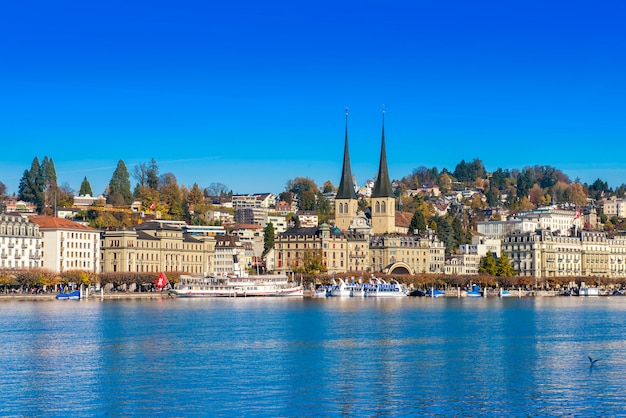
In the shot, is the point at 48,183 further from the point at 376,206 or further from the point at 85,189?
the point at 376,206

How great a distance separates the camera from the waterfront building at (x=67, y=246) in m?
107

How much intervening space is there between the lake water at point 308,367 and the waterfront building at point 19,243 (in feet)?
129

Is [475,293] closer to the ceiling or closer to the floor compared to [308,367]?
closer to the ceiling

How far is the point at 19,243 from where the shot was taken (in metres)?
103

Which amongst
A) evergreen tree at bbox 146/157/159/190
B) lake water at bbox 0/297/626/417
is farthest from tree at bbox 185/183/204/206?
lake water at bbox 0/297/626/417

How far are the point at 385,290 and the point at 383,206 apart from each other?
97.6 ft

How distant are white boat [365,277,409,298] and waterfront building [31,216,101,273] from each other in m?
26.6

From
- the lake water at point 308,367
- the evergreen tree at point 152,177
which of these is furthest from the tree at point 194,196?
the lake water at point 308,367

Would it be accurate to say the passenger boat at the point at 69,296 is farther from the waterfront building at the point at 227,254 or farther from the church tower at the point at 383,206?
the church tower at the point at 383,206

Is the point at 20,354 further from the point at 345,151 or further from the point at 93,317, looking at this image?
the point at 345,151

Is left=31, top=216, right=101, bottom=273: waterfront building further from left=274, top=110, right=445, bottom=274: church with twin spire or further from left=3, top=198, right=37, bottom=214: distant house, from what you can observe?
left=3, top=198, right=37, bottom=214: distant house

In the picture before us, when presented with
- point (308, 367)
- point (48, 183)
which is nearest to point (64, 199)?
point (48, 183)

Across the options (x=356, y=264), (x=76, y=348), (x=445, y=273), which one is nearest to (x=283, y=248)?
(x=356, y=264)

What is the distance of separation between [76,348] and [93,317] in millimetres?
20862
